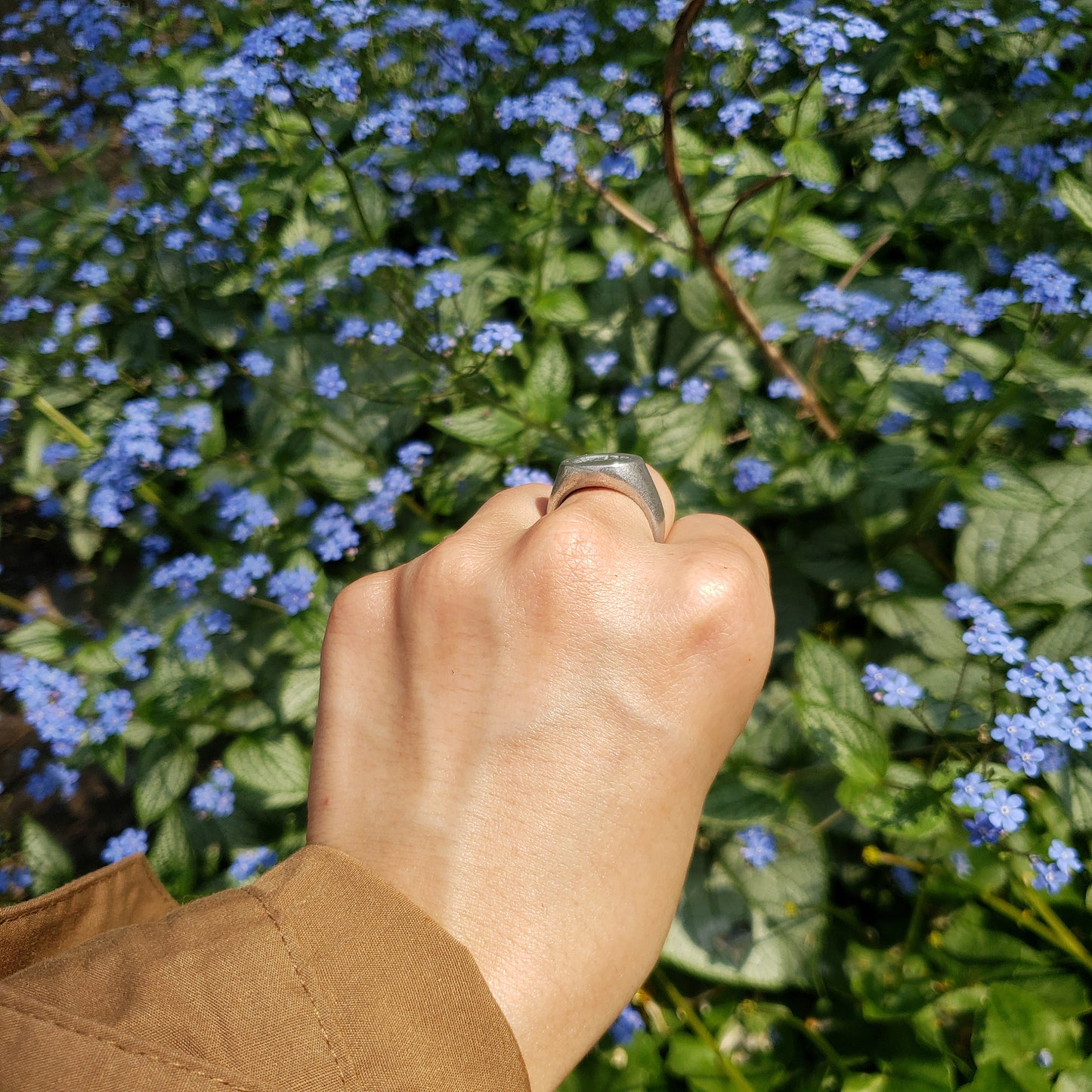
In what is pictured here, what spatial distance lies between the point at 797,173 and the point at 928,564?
1.29m

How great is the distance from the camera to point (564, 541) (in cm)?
122

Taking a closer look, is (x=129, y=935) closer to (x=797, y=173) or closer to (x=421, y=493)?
(x=421, y=493)

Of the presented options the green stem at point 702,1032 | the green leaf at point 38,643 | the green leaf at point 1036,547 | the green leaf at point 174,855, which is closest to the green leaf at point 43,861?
the green leaf at point 174,855

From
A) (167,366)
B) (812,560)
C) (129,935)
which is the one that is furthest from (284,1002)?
(167,366)

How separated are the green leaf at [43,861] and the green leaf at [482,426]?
1.96 meters

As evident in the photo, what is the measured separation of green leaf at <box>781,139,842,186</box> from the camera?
6.91 feet

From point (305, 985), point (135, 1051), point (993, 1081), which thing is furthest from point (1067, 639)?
point (135, 1051)

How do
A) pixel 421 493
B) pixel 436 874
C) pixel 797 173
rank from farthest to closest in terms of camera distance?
pixel 421 493 < pixel 797 173 < pixel 436 874

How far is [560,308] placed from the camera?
2.70m

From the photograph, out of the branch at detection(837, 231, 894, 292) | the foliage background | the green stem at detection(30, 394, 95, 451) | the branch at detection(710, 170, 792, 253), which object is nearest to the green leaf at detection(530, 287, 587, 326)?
the foliage background

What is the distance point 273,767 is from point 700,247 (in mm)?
2151

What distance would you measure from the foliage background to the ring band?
2.86ft

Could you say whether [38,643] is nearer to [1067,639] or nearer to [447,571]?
[447,571]

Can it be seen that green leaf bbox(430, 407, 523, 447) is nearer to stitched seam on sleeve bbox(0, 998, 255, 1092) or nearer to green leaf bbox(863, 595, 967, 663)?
green leaf bbox(863, 595, 967, 663)
